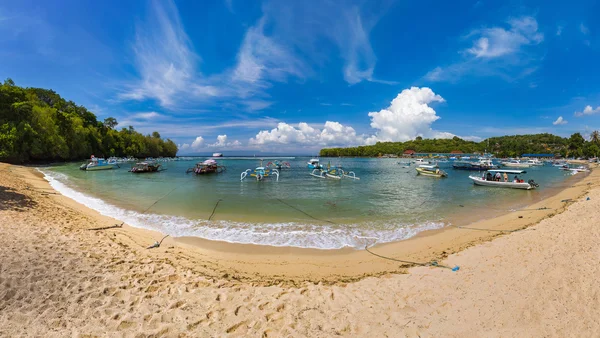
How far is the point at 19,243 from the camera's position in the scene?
668 cm

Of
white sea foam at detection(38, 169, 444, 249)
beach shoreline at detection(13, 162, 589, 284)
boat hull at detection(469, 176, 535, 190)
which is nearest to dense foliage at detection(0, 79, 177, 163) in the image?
white sea foam at detection(38, 169, 444, 249)

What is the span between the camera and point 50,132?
185ft

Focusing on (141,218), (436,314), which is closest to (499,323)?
(436,314)

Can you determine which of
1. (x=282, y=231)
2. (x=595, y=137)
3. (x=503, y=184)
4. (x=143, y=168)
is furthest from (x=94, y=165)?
(x=595, y=137)

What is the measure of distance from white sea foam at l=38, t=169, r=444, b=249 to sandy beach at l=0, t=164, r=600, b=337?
924mm

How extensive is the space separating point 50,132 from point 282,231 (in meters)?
74.6

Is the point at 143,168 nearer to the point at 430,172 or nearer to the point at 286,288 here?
the point at 286,288

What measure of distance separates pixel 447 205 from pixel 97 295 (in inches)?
830

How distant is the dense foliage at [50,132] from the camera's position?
32531 millimetres

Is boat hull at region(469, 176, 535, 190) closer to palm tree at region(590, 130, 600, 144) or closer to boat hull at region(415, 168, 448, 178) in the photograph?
boat hull at region(415, 168, 448, 178)

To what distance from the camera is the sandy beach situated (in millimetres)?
4273

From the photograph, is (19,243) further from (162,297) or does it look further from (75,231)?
(162,297)

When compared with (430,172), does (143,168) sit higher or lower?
higher

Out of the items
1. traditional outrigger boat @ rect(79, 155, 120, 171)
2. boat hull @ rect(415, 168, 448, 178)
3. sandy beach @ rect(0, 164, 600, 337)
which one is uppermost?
traditional outrigger boat @ rect(79, 155, 120, 171)
